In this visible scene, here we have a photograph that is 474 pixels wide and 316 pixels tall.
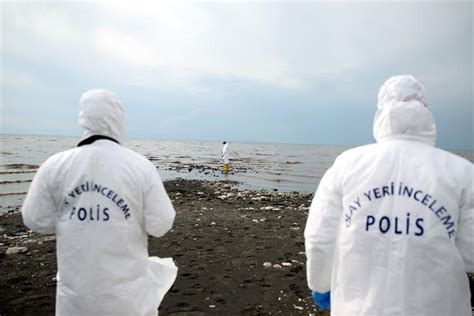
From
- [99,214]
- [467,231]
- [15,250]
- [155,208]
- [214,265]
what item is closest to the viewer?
[467,231]

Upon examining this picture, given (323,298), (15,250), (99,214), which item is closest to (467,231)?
(323,298)

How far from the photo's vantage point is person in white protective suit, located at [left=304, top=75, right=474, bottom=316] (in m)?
2.14

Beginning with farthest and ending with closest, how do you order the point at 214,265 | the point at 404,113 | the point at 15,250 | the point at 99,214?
the point at 15,250
the point at 214,265
the point at 99,214
the point at 404,113

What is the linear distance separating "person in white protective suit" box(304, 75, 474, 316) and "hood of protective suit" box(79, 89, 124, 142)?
1895 mm

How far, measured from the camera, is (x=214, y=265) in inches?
241

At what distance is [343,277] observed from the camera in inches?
93.1

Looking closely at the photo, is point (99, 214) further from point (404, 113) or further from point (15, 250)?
point (15, 250)

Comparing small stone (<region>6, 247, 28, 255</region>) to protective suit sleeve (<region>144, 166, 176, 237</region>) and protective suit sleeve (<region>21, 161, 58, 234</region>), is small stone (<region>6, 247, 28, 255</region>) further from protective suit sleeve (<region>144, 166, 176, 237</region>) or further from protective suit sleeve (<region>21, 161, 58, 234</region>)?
protective suit sleeve (<region>144, 166, 176, 237</region>)

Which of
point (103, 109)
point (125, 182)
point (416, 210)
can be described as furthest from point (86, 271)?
point (416, 210)

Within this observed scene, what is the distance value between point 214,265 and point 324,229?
166 inches

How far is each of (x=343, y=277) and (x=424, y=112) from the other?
53.5 inches

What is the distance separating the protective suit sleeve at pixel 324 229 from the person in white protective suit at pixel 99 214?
126cm

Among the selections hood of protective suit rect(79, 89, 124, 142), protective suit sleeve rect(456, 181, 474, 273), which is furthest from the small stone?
protective suit sleeve rect(456, 181, 474, 273)

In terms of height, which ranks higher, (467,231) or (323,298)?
(467,231)
